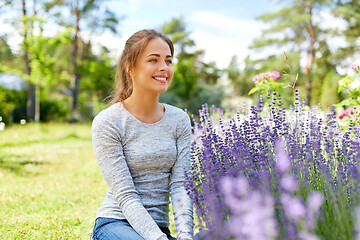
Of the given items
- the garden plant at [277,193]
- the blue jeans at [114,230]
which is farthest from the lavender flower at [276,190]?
the blue jeans at [114,230]

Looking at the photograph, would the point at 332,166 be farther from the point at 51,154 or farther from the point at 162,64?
the point at 51,154

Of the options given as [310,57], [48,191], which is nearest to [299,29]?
[310,57]

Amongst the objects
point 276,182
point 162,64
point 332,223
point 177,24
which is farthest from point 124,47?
point 177,24

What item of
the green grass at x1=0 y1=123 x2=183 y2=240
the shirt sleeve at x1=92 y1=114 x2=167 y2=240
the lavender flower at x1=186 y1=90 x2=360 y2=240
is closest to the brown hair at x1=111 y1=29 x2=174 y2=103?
the shirt sleeve at x1=92 y1=114 x2=167 y2=240

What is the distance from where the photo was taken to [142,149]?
212cm

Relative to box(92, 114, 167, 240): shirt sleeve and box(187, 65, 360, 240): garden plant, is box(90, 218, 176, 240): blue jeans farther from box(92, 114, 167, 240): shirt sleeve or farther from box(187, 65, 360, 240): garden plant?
box(187, 65, 360, 240): garden plant

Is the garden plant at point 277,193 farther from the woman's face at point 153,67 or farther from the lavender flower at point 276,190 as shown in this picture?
the woman's face at point 153,67

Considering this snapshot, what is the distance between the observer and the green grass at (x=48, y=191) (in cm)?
335

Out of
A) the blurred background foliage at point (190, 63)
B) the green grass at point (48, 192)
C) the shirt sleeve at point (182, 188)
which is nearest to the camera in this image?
the shirt sleeve at point (182, 188)

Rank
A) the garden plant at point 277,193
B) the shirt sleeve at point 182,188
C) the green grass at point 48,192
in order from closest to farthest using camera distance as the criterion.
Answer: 1. the garden plant at point 277,193
2. the shirt sleeve at point 182,188
3. the green grass at point 48,192

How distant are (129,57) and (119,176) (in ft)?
2.60

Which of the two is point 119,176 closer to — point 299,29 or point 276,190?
point 276,190

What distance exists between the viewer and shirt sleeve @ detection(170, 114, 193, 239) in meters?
1.81

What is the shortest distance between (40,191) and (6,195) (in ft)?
1.60
